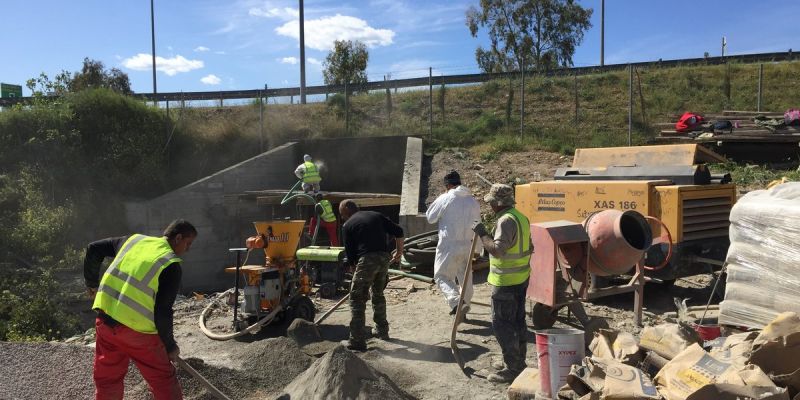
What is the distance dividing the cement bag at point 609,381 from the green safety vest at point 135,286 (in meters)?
2.80

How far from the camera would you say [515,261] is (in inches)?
183

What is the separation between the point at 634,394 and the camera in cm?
330

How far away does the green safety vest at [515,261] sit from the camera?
464cm

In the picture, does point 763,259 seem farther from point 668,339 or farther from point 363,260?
point 363,260

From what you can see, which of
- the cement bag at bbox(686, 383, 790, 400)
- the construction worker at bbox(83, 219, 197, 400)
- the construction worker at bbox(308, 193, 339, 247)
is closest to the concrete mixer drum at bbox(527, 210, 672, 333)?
the cement bag at bbox(686, 383, 790, 400)

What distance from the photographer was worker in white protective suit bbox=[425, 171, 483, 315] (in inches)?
253

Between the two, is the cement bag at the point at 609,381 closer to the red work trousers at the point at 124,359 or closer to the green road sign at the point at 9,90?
the red work trousers at the point at 124,359

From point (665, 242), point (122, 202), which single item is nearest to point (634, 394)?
point (665, 242)

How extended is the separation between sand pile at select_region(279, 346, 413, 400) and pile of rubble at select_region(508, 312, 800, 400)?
3.54ft

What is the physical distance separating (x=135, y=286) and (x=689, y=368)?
3570 mm

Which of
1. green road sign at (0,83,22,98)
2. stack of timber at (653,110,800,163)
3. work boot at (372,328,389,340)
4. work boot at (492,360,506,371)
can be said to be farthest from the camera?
green road sign at (0,83,22,98)

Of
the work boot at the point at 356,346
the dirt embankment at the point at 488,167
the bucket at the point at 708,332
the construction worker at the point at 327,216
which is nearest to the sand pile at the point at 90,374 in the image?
the work boot at the point at 356,346

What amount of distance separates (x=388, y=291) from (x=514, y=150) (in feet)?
25.6

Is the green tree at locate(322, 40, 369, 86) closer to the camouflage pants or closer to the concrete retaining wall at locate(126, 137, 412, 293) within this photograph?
the concrete retaining wall at locate(126, 137, 412, 293)
